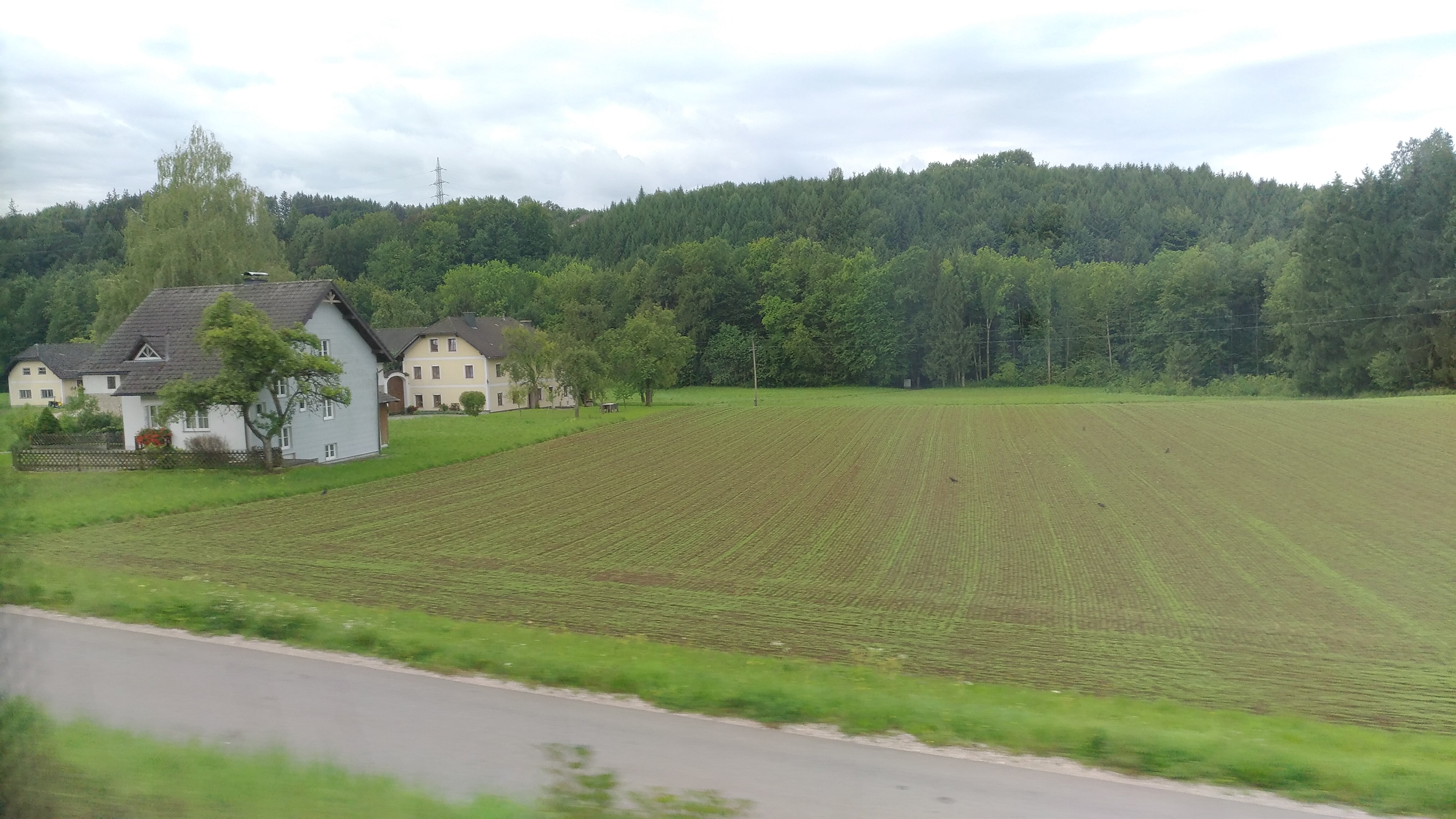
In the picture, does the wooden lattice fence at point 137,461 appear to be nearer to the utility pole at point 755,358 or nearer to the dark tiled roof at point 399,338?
the dark tiled roof at point 399,338

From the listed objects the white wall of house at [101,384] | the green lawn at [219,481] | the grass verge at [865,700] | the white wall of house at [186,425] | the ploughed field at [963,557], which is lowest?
the ploughed field at [963,557]

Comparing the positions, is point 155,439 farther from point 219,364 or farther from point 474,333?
point 474,333

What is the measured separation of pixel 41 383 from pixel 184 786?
66088 mm

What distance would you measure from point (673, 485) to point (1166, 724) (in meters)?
23.7

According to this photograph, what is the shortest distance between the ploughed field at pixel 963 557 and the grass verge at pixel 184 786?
758cm

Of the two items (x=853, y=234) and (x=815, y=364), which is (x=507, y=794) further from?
(x=853, y=234)

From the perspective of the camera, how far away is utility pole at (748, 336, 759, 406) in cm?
7738

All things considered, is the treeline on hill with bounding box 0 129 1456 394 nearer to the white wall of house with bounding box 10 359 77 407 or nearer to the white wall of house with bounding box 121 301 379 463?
the white wall of house with bounding box 10 359 77 407

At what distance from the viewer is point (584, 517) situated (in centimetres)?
2472

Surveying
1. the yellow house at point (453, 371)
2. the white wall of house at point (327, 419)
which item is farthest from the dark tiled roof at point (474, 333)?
the white wall of house at point (327, 419)

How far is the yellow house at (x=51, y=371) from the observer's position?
54312mm

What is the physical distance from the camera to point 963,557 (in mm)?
20141

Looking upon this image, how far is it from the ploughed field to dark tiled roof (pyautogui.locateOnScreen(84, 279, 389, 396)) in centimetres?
845

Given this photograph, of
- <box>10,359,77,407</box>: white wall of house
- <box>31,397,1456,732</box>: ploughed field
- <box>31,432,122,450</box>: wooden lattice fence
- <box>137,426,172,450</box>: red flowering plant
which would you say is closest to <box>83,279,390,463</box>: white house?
<box>137,426,172,450</box>: red flowering plant
